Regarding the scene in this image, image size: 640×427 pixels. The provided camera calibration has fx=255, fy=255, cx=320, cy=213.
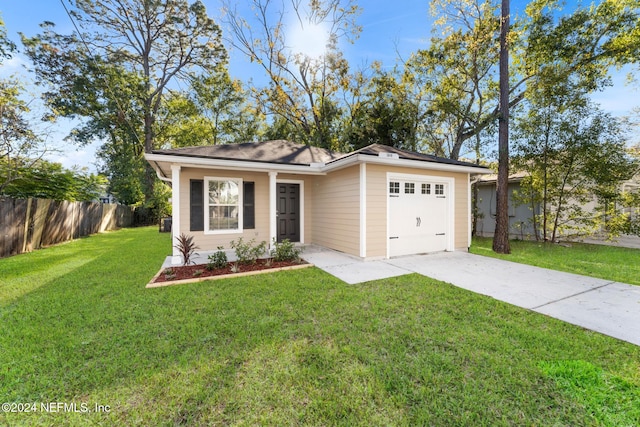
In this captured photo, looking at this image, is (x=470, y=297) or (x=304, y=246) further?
(x=304, y=246)

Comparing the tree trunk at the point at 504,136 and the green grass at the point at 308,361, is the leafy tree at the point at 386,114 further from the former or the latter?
the green grass at the point at 308,361

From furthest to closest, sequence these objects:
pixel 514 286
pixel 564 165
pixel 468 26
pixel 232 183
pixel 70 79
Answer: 1. pixel 70 79
2. pixel 468 26
3. pixel 564 165
4. pixel 232 183
5. pixel 514 286

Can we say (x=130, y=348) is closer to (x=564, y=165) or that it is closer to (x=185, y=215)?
(x=185, y=215)

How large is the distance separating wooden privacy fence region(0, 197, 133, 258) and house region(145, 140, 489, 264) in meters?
3.57

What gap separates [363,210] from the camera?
570cm

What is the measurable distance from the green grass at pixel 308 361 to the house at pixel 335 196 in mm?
2561

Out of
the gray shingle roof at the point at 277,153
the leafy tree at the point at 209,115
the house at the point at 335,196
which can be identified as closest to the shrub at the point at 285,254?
the house at the point at 335,196

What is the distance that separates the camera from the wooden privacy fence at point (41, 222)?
6.43 m

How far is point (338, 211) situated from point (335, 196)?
415mm

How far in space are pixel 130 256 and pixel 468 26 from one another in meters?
13.8

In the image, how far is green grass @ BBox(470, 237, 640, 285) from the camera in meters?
4.77

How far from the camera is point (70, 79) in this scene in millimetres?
15375

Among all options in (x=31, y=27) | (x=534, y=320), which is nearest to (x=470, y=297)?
(x=534, y=320)

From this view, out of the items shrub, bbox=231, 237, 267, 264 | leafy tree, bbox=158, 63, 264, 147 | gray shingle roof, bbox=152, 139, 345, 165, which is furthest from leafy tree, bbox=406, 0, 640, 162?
leafy tree, bbox=158, 63, 264, 147
